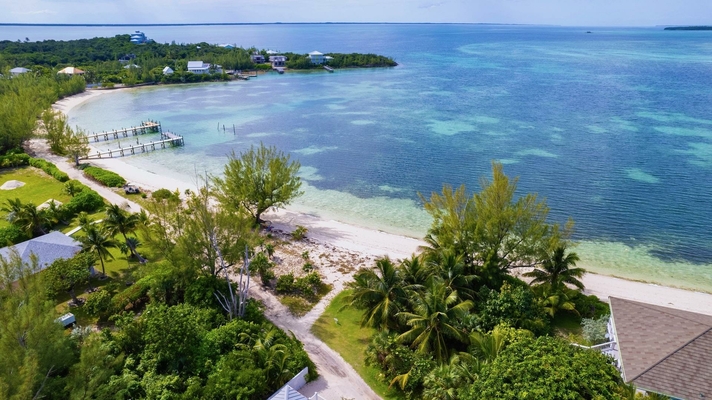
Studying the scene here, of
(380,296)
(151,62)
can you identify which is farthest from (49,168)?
(151,62)

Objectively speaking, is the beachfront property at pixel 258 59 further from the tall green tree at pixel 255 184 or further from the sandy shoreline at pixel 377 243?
the tall green tree at pixel 255 184

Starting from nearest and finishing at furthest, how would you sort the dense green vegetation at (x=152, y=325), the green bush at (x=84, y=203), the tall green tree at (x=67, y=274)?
the dense green vegetation at (x=152, y=325)
the tall green tree at (x=67, y=274)
the green bush at (x=84, y=203)

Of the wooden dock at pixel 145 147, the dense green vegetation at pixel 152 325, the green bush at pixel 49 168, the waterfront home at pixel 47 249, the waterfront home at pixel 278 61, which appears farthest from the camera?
the waterfront home at pixel 278 61

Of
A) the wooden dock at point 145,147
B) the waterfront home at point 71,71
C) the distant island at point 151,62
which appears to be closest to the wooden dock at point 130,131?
the wooden dock at point 145,147

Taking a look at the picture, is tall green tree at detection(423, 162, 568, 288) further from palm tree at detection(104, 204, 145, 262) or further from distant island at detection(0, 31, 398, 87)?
distant island at detection(0, 31, 398, 87)

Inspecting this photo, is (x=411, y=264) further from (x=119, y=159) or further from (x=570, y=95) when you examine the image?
(x=570, y=95)

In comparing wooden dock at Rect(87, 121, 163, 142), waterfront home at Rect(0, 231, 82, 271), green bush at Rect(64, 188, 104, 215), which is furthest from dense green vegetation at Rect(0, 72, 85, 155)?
waterfront home at Rect(0, 231, 82, 271)

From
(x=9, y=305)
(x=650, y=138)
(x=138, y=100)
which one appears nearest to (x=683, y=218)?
(x=650, y=138)
